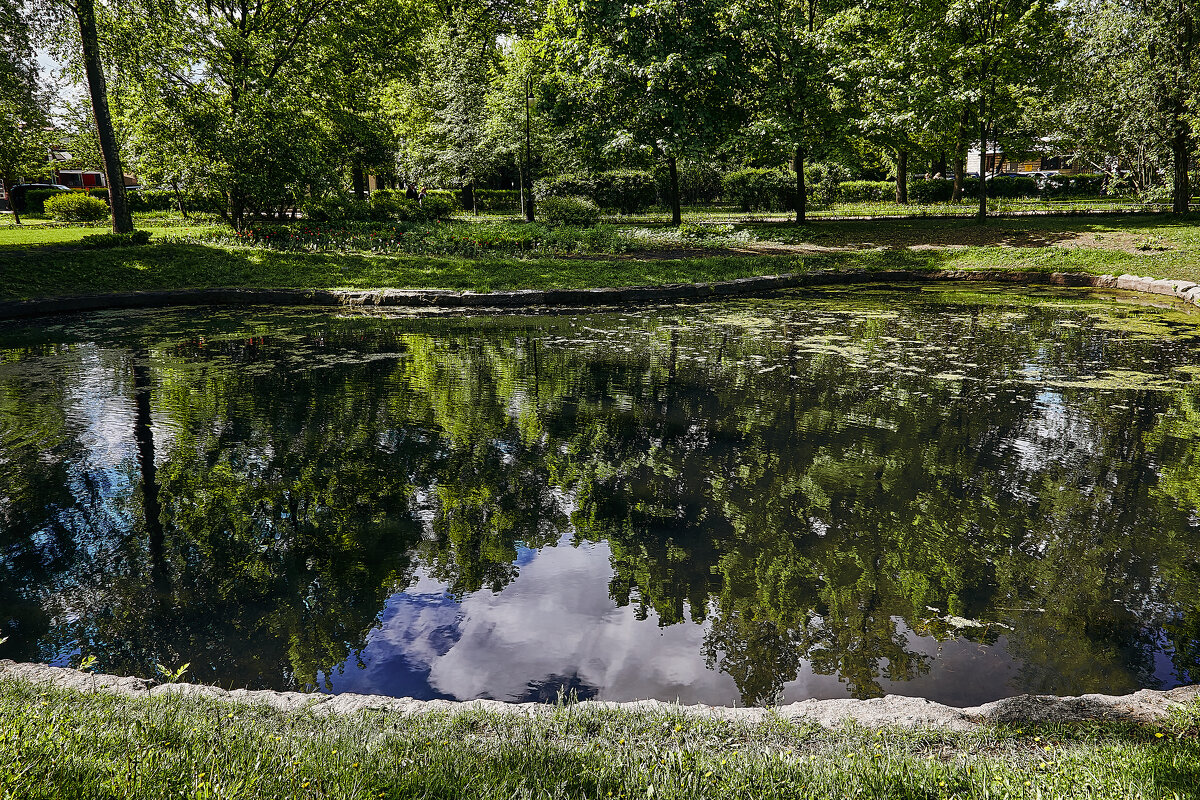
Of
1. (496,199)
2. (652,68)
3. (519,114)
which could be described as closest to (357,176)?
(496,199)

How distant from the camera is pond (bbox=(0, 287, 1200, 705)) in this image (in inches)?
135

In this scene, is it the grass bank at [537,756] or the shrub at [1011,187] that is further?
the shrub at [1011,187]

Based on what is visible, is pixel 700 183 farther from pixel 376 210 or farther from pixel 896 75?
pixel 376 210

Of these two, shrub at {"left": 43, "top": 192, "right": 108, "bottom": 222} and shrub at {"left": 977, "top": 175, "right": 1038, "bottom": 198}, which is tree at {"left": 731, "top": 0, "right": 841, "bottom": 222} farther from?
shrub at {"left": 43, "top": 192, "right": 108, "bottom": 222}

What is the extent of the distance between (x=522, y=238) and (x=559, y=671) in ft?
53.6

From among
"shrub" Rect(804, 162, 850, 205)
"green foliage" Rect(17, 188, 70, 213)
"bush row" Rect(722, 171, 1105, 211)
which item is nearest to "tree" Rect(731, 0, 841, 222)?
"bush row" Rect(722, 171, 1105, 211)

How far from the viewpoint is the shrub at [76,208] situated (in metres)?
27.4

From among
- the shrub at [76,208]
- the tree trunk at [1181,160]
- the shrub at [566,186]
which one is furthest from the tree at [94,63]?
the tree trunk at [1181,160]

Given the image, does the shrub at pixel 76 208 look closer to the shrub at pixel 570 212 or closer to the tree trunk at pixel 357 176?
the tree trunk at pixel 357 176

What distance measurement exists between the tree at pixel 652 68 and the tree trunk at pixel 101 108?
37.1 feet

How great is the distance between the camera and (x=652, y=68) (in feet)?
63.2

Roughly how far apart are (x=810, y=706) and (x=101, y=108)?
20686 mm

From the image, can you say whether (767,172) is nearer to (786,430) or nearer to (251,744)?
(786,430)

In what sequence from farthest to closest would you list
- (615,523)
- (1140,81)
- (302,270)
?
(1140,81)
(302,270)
(615,523)
